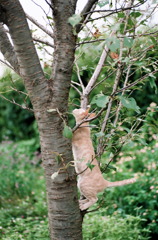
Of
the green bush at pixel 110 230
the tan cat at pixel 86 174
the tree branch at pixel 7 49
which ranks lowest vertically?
the green bush at pixel 110 230

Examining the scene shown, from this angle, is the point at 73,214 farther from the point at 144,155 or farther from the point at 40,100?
the point at 144,155

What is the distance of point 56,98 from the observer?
149 centimetres

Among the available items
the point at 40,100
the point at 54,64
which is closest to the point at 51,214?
the point at 40,100

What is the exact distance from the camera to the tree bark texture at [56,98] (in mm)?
1388

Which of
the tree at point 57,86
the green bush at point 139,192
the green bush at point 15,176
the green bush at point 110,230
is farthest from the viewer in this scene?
the green bush at point 15,176

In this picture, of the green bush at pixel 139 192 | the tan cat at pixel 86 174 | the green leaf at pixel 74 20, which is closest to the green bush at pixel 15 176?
the green bush at pixel 139 192

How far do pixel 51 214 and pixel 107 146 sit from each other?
1.63 feet

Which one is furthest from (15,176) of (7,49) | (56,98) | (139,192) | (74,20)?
(74,20)

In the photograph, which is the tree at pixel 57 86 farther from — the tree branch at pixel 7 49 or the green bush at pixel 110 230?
the green bush at pixel 110 230

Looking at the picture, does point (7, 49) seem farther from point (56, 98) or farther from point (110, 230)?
point (110, 230)

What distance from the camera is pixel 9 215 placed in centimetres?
340

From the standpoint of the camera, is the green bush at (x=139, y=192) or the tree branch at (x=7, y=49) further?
the green bush at (x=139, y=192)

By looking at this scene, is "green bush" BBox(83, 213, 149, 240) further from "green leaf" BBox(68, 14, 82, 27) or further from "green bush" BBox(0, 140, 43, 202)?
"green leaf" BBox(68, 14, 82, 27)

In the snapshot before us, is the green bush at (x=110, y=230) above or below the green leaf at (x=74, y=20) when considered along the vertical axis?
below
